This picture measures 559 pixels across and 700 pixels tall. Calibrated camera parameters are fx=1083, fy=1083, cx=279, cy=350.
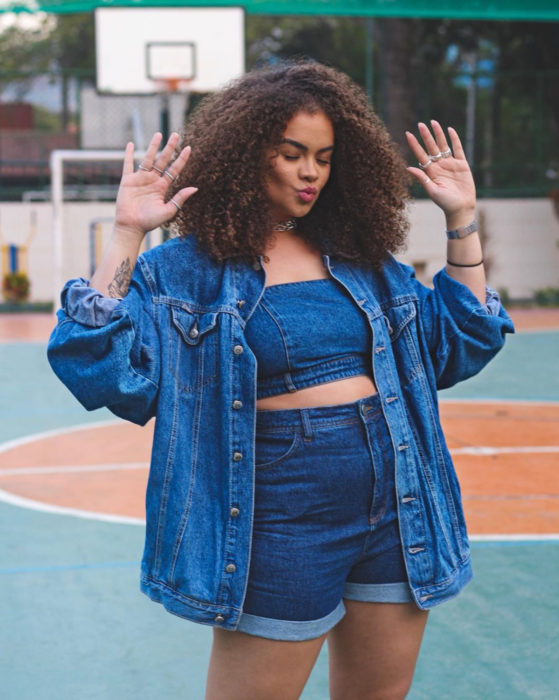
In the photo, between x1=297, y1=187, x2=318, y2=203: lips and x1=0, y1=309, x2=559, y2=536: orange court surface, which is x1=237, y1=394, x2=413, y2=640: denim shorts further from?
x1=0, y1=309, x2=559, y2=536: orange court surface

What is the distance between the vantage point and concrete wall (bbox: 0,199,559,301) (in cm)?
1841

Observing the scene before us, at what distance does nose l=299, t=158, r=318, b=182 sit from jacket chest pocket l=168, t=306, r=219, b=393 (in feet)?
1.20

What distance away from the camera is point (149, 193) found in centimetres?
229

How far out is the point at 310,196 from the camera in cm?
231

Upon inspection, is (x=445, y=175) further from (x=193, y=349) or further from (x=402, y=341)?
(x=193, y=349)

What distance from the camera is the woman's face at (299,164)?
2.29m

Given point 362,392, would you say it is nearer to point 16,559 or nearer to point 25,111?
point 16,559

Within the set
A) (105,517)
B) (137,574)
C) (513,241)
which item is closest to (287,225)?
(137,574)

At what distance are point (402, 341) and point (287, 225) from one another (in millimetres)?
359

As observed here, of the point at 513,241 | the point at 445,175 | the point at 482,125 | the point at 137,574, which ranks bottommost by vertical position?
the point at 513,241

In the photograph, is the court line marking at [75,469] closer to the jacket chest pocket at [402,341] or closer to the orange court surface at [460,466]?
the orange court surface at [460,466]

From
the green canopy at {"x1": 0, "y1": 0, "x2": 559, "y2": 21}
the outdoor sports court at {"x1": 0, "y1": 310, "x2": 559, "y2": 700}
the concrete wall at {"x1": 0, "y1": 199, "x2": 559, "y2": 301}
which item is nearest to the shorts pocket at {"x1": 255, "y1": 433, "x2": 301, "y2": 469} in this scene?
the outdoor sports court at {"x1": 0, "y1": 310, "x2": 559, "y2": 700}

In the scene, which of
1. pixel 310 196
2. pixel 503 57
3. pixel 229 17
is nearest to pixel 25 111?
pixel 503 57

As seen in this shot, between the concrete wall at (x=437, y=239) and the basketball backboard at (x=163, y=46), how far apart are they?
5.22 m
